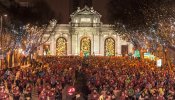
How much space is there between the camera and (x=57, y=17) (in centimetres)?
10444

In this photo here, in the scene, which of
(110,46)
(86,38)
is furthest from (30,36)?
(110,46)

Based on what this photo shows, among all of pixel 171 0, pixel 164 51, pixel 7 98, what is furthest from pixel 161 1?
pixel 7 98

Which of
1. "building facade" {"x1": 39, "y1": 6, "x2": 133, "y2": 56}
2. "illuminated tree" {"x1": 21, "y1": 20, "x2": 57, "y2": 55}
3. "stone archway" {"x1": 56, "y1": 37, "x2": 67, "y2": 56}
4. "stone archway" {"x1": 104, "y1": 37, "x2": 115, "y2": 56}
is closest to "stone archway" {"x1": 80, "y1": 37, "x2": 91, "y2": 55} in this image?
"building facade" {"x1": 39, "y1": 6, "x2": 133, "y2": 56}

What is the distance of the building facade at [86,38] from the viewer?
131m

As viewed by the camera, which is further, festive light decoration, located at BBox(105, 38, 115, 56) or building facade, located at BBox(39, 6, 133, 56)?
festive light decoration, located at BBox(105, 38, 115, 56)

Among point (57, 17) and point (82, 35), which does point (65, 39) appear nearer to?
point (82, 35)

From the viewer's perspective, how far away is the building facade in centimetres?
13088

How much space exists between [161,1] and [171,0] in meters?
2.15

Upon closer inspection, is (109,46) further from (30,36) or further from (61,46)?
(30,36)

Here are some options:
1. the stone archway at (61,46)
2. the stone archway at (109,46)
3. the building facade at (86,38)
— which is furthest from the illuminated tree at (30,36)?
the stone archway at (109,46)

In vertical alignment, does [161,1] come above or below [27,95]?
above

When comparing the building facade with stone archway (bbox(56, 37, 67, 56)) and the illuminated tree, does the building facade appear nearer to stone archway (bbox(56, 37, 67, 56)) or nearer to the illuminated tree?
stone archway (bbox(56, 37, 67, 56))

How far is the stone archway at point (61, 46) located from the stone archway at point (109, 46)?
10739 millimetres

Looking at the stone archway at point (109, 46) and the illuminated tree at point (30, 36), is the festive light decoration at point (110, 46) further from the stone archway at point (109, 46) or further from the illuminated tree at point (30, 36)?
the illuminated tree at point (30, 36)
